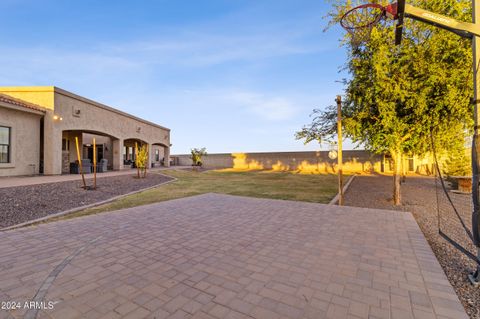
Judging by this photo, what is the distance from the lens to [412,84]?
727 cm

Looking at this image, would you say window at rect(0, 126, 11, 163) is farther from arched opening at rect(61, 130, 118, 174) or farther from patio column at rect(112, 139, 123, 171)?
patio column at rect(112, 139, 123, 171)

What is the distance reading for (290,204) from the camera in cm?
847

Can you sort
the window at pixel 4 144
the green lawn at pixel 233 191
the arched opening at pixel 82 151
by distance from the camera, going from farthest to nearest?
the arched opening at pixel 82 151 < the window at pixel 4 144 < the green lawn at pixel 233 191

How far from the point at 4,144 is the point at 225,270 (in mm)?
15960

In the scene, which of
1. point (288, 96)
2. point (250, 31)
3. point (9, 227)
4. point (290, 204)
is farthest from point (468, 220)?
point (288, 96)

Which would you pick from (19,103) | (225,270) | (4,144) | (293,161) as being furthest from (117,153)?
(293,161)

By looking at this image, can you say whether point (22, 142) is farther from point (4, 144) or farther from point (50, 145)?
point (50, 145)

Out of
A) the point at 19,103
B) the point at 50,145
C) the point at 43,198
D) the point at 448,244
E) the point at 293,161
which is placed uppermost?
the point at 19,103

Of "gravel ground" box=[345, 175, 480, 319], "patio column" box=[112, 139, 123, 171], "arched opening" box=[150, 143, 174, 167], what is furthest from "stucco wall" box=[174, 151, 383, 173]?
"gravel ground" box=[345, 175, 480, 319]

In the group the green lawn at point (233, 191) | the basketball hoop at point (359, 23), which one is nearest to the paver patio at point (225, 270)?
the green lawn at point (233, 191)

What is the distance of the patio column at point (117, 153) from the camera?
2130cm

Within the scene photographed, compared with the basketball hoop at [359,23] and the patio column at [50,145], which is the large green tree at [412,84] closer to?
the basketball hoop at [359,23]

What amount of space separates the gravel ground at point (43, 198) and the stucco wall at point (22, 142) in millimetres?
4862

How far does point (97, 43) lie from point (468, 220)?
2026 centimetres
